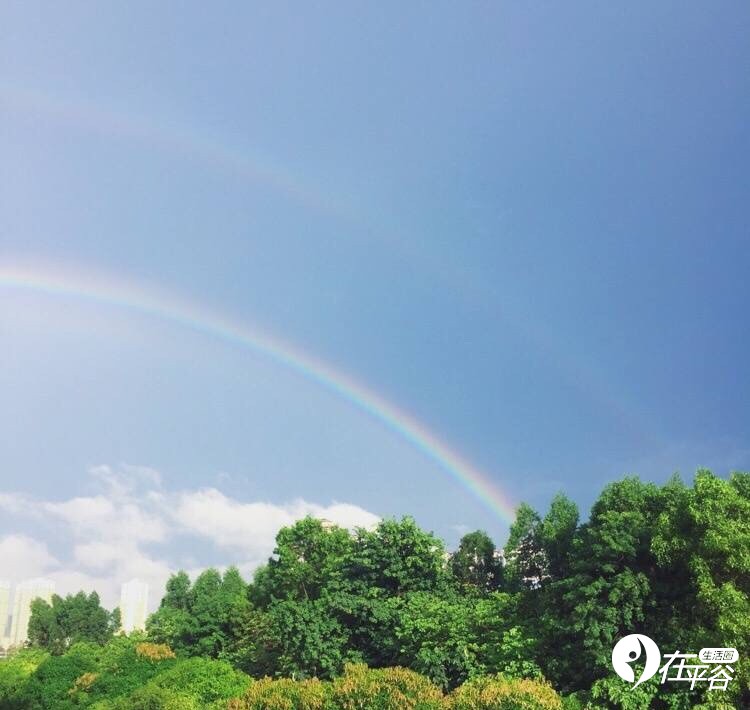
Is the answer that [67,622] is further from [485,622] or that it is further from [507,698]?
[507,698]

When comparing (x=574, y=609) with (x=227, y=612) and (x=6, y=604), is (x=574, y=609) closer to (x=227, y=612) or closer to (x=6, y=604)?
(x=227, y=612)

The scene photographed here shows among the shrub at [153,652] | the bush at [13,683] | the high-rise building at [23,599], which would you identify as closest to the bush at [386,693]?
the shrub at [153,652]

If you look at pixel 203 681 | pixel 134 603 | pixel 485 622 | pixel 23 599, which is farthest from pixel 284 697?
pixel 23 599

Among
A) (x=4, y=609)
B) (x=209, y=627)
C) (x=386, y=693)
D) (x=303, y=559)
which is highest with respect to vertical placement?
(x=4, y=609)

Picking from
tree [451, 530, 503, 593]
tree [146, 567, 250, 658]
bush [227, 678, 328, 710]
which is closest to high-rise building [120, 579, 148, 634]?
tree [146, 567, 250, 658]

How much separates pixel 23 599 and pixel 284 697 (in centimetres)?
13717

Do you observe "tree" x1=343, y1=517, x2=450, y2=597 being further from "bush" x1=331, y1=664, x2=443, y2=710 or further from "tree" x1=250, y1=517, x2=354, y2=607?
"bush" x1=331, y1=664, x2=443, y2=710

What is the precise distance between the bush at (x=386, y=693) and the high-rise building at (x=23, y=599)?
130 m

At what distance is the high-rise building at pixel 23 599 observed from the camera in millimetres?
128125

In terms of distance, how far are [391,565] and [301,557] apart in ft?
32.7

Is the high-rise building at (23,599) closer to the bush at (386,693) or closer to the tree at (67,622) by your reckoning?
the tree at (67,622)

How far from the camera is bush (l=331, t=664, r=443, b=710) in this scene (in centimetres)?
1412

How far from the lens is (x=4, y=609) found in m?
131

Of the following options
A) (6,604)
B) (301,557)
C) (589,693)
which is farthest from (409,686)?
(6,604)
